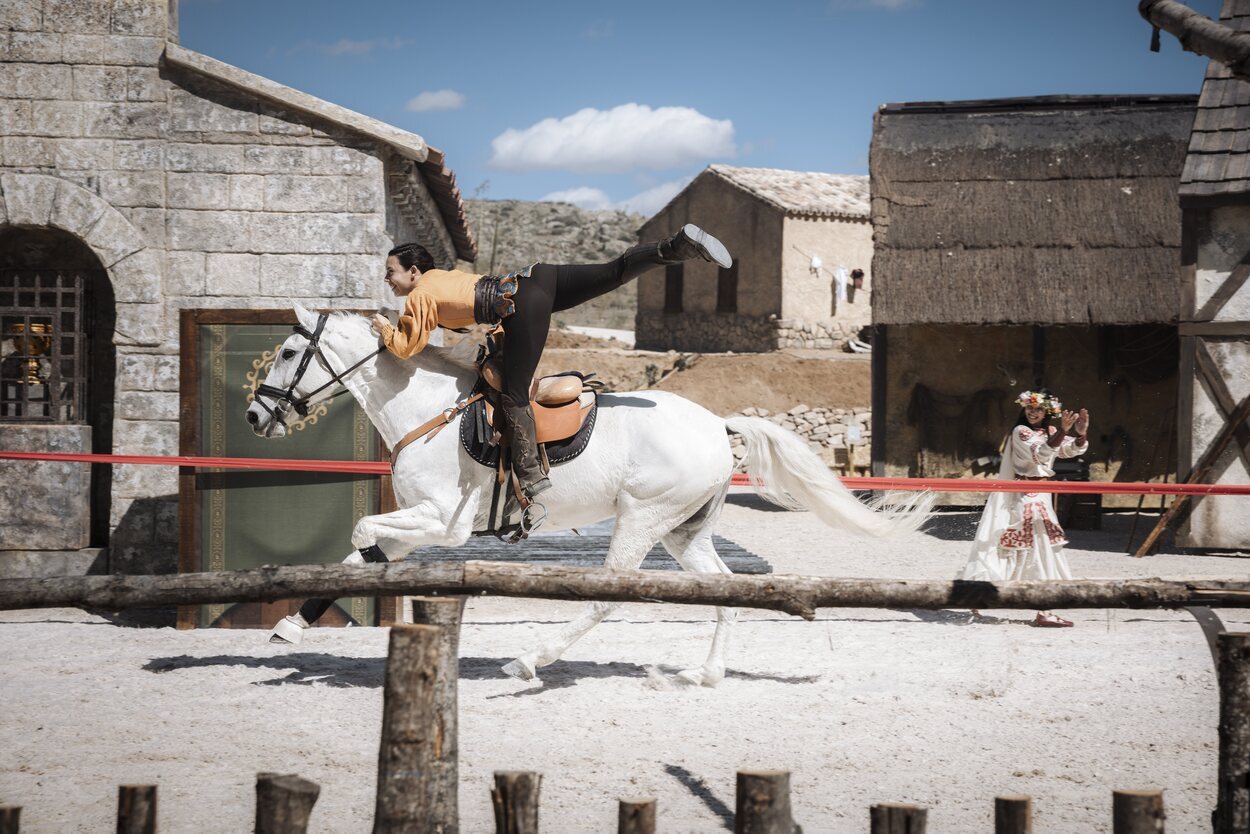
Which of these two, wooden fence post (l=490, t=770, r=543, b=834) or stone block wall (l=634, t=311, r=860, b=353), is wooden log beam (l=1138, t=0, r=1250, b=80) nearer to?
wooden fence post (l=490, t=770, r=543, b=834)

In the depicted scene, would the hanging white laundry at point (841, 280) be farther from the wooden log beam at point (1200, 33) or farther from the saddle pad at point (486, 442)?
the wooden log beam at point (1200, 33)

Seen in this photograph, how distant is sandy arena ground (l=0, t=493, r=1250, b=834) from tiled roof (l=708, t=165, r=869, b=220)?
24.8 meters

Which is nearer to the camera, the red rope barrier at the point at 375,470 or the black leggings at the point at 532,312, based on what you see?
the black leggings at the point at 532,312

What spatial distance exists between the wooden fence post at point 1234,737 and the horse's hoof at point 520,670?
3.55m

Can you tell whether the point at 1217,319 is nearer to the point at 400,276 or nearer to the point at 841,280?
the point at 400,276

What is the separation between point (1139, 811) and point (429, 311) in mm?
3994

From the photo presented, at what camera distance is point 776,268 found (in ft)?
106

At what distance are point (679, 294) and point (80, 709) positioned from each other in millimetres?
30543

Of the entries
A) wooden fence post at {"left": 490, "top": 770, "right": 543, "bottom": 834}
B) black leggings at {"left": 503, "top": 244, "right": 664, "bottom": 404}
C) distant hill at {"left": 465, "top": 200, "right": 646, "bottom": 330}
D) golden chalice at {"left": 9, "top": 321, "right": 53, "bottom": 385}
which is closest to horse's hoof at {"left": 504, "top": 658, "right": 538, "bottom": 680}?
black leggings at {"left": 503, "top": 244, "right": 664, "bottom": 404}

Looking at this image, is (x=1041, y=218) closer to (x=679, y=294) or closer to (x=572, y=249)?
(x=679, y=294)

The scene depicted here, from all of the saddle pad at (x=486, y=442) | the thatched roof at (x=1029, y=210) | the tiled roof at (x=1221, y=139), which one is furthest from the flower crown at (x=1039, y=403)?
the thatched roof at (x=1029, y=210)

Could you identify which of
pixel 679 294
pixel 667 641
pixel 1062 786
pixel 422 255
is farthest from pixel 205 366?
pixel 679 294

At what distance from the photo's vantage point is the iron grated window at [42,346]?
29.8ft

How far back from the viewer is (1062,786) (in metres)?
4.76
